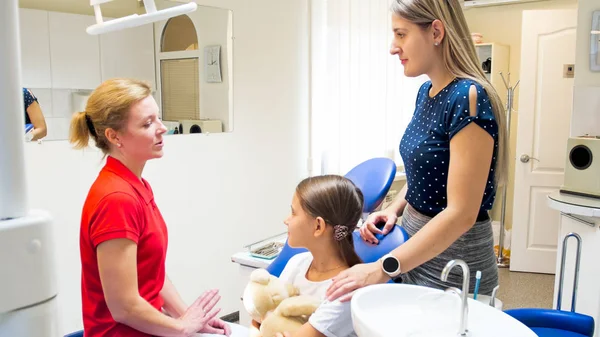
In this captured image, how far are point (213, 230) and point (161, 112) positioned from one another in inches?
29.5

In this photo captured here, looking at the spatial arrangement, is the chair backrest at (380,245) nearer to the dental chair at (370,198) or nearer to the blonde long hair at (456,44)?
the dental chair at (370,198)

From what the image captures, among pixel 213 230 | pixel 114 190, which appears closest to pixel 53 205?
pixel 213 230

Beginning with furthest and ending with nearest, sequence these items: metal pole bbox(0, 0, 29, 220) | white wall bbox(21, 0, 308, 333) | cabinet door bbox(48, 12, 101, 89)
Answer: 1. white wall bbox(21, 0, 308, 333)
2. cabinet door bbox(48, 12, 101, 89)
3. metal pole bbox(0, 0, 29, 220)

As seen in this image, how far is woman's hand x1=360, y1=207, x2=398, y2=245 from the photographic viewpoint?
1.52 m

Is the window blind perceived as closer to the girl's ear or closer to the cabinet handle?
the girl's ear

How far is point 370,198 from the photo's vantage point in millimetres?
1737

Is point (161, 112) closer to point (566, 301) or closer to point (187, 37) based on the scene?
point (187, 37)

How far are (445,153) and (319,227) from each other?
39cm

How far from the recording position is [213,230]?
10.1ft

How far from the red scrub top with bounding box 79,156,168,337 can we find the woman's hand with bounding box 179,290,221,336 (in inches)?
3.8

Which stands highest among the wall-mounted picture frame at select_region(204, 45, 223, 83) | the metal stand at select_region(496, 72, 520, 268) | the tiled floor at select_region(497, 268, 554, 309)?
the wall-mounted picture frame at select_region(204, 45, 223, 83)

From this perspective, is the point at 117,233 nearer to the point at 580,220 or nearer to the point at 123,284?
the point at 123,284

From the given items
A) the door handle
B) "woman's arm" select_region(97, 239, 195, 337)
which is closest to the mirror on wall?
"woman's arm" select_region(97, 239, 195, 337)

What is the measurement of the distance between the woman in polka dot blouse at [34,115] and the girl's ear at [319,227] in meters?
1.36
